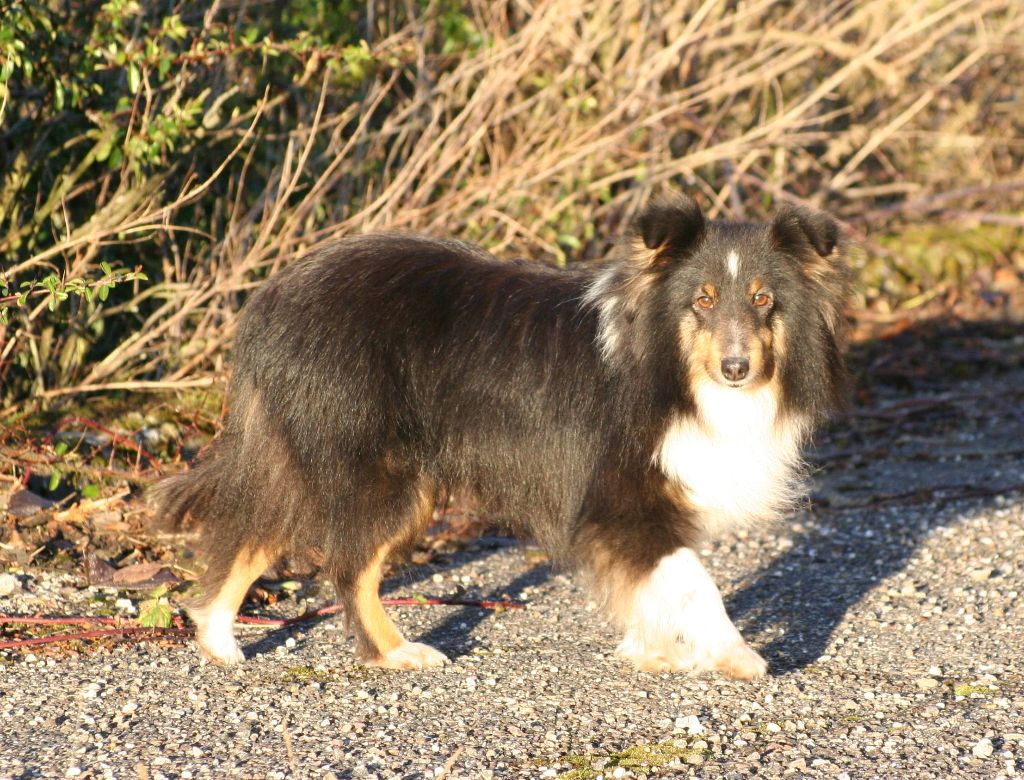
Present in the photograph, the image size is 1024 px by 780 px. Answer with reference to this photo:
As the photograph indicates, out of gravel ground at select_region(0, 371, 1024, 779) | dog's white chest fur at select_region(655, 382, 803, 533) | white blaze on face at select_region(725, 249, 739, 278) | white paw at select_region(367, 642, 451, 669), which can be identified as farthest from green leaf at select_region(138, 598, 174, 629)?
white blaze on face at select_region(725, 249, 739, 278)

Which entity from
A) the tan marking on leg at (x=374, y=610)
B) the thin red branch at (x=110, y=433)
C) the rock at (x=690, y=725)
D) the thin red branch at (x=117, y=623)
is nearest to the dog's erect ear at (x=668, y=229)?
the tan marking on leg at (x=374, y=610)

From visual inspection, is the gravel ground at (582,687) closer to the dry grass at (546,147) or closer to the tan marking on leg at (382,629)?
the tan marking on leg at (382,629)

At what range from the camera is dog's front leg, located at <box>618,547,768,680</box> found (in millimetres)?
4473

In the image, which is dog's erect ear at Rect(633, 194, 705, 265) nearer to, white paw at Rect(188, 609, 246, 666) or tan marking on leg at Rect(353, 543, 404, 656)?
tan marking on leg at Rect(353, 543, 404, 656)

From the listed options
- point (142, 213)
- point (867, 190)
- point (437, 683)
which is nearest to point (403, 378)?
point (437, 683)

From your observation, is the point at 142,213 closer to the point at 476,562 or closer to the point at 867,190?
the point at 476,562

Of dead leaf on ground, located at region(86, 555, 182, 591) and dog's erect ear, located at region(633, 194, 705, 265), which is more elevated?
dog's erect ear, located at region(633, 194, 705, 265)

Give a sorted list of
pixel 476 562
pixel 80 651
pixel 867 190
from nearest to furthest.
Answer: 1. pixel 80 651
2. pixel 476 562
3. pixel 867 190

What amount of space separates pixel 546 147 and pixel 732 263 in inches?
139

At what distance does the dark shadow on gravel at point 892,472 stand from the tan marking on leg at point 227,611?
1.96 metres

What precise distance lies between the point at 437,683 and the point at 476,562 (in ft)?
5.06

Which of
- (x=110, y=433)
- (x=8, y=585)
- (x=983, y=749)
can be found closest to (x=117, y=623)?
(x=8, y=585)

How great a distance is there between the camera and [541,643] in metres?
5.05

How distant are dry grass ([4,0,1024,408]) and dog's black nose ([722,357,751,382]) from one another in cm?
205
